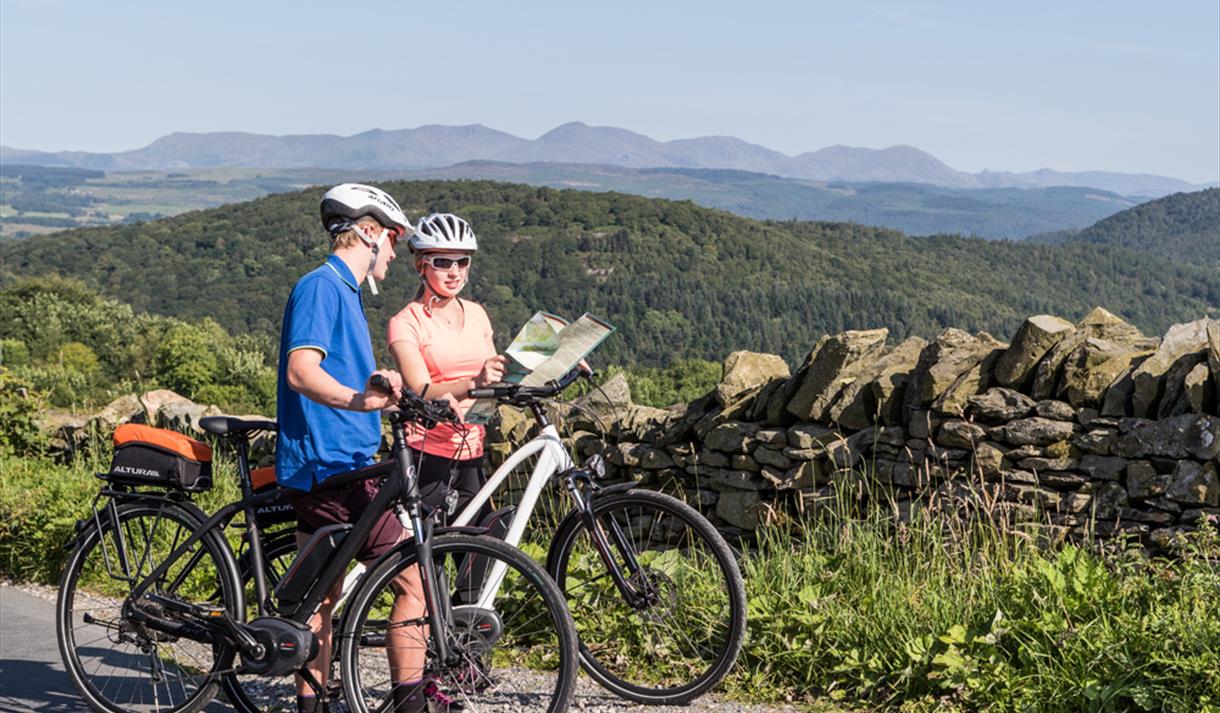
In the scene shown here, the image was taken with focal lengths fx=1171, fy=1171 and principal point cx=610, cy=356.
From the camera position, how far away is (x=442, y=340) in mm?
3953

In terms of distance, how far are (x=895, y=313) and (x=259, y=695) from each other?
98214 millimetres

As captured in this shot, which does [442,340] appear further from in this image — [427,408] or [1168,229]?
[1168,229]

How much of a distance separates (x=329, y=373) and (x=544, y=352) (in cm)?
64

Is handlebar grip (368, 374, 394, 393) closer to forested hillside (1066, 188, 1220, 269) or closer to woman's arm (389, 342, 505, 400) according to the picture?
woman's arm (389, 342, 505, 400)

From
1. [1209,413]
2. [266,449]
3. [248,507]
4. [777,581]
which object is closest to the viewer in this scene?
[248,507]

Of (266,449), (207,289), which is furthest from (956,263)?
(266,449)

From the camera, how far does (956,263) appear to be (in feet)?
400

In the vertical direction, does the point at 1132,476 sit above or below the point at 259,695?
above

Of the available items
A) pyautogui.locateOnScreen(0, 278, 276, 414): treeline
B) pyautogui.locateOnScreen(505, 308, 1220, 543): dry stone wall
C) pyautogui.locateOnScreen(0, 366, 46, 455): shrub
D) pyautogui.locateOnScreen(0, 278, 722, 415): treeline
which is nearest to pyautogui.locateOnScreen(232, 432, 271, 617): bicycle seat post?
pyautogui.locateOnScreen(505, 308, 1220, 543): dry stone wall

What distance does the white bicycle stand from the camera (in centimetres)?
366

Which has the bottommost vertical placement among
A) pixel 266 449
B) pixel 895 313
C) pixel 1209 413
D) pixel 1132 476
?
pixel 895 313

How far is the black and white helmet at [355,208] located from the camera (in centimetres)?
350

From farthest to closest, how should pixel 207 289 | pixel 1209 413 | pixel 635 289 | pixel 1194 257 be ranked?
pixel 1194 257 < pixel 635 289 < pixel 207 289 < pixel 1209 413

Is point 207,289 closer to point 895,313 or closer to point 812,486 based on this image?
point 895,313
